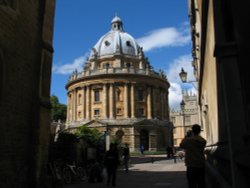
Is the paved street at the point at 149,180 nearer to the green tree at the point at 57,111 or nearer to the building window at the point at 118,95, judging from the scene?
the building window at the point at 118,95

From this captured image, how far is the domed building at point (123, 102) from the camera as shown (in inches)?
2143

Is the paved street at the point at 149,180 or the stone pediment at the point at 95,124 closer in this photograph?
the paved street at the point at 149,180

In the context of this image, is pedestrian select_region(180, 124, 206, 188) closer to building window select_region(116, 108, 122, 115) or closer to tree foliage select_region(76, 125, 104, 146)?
tree foliage select_region(76, 125, 104, 146)

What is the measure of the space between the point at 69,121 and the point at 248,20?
2337 inches

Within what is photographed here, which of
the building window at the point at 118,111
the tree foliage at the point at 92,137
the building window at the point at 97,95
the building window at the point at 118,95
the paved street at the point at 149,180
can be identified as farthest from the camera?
the building window at the point at 97,95

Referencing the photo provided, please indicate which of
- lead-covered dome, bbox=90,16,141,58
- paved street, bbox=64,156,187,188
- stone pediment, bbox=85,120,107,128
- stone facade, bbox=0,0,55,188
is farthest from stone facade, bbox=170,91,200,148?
stone facade, bbox=0,0,55,188

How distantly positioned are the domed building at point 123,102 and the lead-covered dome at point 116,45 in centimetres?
161

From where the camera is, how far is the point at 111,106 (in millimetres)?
55844

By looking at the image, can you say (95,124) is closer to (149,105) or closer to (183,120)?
(149,105)

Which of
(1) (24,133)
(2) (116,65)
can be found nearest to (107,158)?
(1) (24,133)

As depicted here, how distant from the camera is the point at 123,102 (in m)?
56.0

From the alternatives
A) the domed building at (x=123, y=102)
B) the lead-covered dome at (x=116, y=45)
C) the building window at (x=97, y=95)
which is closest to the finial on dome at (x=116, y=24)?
the lead-covered dome at (x=116, y=45)

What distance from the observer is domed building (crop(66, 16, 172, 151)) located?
54.4 meters

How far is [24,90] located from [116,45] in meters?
54.9
